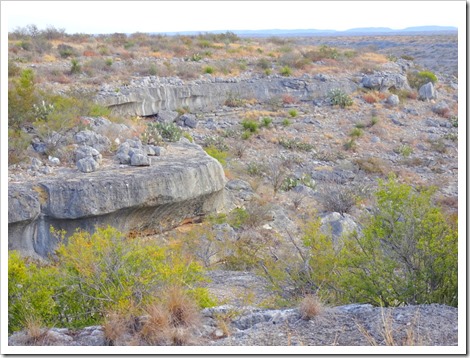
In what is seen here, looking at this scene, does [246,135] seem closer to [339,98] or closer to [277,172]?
[277,172]

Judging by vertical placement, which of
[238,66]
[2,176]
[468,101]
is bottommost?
[2,176]

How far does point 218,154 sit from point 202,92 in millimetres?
5990

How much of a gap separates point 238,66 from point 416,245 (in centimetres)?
1959

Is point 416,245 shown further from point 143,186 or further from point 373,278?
point 143,186

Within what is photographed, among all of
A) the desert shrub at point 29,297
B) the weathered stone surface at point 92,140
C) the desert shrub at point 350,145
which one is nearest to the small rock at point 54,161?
the weathered stone surface at point 92,140

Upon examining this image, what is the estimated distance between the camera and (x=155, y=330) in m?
5.07

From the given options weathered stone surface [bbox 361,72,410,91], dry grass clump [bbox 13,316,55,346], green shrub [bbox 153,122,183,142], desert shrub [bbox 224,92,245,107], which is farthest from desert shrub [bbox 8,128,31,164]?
weathered stone surface [bbox 361,72,410,91]

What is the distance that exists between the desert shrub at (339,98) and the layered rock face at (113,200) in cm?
1242

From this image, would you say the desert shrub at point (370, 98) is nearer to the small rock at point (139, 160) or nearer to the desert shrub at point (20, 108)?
the small rock at point (139, 160)

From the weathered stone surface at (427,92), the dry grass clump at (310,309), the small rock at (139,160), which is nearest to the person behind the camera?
the dry grass clump at (310,309)

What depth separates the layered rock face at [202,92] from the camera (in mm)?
19188

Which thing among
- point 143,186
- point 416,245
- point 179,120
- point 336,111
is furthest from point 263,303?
point 336,111

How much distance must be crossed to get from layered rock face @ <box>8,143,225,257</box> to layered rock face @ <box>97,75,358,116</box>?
7.98m

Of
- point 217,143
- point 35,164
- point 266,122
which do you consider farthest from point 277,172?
point 35,164
